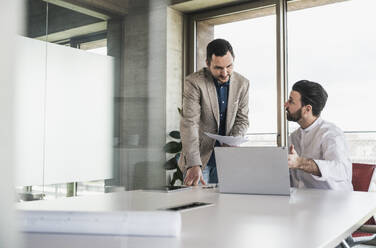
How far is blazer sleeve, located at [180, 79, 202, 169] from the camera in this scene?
2193 mm

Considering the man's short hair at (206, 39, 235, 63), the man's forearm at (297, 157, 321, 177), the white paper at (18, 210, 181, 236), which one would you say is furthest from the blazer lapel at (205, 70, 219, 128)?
the white paper at (18, 210, 181, 236)

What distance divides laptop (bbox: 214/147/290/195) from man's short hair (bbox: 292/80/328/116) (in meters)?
0.86

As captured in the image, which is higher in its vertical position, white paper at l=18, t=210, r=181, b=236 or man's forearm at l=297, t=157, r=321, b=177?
man's forearm at l=297, t=157, r=321, b=177

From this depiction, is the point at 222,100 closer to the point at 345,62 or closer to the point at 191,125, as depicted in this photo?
the point at 191,125

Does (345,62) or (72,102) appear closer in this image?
(72,102)

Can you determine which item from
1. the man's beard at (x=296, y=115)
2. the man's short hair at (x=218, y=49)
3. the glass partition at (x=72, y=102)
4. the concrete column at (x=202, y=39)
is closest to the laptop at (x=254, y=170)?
the man's beard at (x=296, y=115)

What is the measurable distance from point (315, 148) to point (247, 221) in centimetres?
133

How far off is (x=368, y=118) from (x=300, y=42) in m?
1.02

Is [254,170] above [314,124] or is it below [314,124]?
below

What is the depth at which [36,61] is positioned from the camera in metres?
2.16

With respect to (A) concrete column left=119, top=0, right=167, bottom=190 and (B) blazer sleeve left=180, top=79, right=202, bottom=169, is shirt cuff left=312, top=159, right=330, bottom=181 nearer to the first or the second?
(B) blazer sleeve left=180, top=79, right=202, bottom=169

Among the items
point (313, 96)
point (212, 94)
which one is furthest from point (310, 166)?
point (212, 94)

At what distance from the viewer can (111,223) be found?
681mm

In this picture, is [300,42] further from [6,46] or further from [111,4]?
[6,46]
